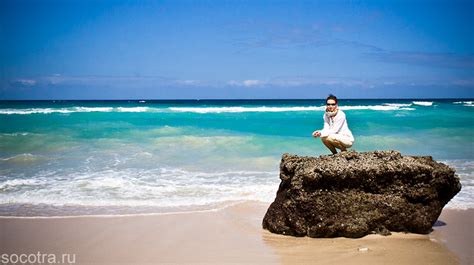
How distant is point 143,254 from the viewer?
4.61 metres

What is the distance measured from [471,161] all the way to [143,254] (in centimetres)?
918

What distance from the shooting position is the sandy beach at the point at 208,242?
14.6 ft

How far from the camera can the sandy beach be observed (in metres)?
4.46

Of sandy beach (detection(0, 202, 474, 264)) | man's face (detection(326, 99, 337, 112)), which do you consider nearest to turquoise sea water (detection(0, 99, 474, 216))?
sandy beach (detection(0, 202, 474, 264))

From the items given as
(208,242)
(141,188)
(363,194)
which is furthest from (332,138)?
(141,188)

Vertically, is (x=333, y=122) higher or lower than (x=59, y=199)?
higher

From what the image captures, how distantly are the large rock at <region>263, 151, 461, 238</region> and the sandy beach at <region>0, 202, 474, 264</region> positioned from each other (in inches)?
5.6

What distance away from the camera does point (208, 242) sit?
4.98 metres

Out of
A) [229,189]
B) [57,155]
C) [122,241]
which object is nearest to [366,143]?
[229,189]

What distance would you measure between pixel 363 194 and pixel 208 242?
1.84m

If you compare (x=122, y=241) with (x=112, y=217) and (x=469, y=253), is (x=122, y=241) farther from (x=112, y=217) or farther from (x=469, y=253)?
(x=469, y=253)

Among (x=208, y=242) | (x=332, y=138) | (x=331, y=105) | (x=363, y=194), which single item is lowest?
(x=208, y=242)

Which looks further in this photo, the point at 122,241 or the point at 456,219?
the point at 456,219

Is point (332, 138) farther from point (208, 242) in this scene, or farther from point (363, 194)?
point (208, 242)
